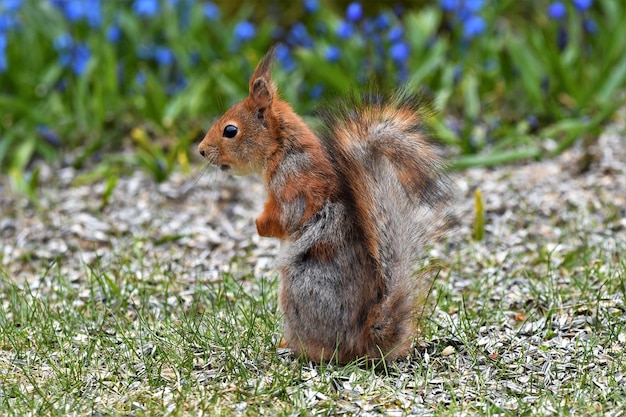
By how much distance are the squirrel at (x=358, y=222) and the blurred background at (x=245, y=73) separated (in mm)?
2855

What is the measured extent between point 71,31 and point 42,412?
5.12 m

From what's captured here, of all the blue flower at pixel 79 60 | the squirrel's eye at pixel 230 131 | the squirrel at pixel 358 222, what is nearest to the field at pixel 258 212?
the blue flower at pixel 79 60

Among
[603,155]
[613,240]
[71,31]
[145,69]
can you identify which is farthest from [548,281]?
[71,31]

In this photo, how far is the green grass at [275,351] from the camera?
145 inches

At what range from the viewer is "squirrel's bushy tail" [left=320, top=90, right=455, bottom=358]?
3.75 metres

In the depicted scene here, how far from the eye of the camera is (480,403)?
12.0 ft

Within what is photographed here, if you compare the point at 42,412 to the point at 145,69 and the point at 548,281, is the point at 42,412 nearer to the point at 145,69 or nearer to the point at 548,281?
the point at 548,281

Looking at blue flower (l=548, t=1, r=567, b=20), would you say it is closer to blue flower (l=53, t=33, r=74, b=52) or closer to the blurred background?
the blurred background

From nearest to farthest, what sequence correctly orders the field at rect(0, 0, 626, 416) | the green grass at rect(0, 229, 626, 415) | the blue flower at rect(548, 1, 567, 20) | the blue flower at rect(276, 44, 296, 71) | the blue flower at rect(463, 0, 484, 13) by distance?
1. the green grass at rect(0, 229, 626, 415)
2. the field at rect(0, 0, 626, 416)
3. the blue flower at rect(548, 1, 567, 20)
4. the blue flower at rect(463, 0, 484, 13)
5. the blue flower at rect(276, 44, 296, 71)

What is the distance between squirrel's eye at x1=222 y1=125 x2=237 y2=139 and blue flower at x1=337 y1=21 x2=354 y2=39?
150 inches

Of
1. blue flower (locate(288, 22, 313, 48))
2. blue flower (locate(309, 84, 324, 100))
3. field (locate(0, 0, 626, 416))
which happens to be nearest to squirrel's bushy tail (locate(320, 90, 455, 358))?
field (locate(0, 0, 626, 416))

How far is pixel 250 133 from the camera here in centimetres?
401

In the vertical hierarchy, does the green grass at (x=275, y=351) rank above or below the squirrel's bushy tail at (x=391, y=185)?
below

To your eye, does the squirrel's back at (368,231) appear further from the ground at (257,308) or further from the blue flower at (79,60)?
the blue flower at (79,60)
